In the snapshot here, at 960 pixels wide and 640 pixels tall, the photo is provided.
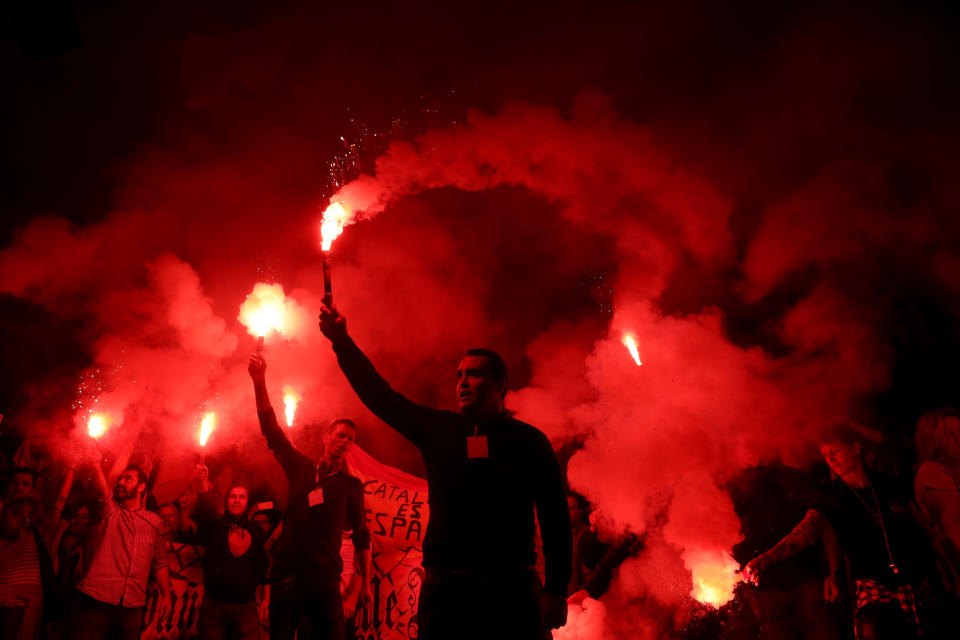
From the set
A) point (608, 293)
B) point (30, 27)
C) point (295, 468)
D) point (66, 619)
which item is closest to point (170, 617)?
point (66, 619)

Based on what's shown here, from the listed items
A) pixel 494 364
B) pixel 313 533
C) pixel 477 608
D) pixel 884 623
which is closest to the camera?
pixel 477 608

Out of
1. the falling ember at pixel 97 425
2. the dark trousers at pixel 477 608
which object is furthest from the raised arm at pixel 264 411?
the falling ember at pixel 97 425

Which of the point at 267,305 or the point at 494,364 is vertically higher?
the point at 267,305

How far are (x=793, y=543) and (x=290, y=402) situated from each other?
576 cm

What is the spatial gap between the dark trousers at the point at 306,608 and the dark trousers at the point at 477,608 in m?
1.85

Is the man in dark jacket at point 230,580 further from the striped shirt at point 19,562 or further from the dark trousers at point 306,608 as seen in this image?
the striped shirt at point 19,562

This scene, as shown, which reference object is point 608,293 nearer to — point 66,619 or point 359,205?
point 359,205

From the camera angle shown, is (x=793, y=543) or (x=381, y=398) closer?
(x=381, y=398)

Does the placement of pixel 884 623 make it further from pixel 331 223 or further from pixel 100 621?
pixel 100 621

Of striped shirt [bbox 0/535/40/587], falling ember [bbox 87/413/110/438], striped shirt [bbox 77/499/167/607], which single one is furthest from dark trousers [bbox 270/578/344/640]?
falling ember [bbox 87/413/110/438]

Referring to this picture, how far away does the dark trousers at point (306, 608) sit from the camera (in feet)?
11.4

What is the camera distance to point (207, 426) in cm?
689

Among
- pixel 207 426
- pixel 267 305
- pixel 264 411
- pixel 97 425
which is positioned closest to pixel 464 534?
pixel 264 411

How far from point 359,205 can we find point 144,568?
424 cm
